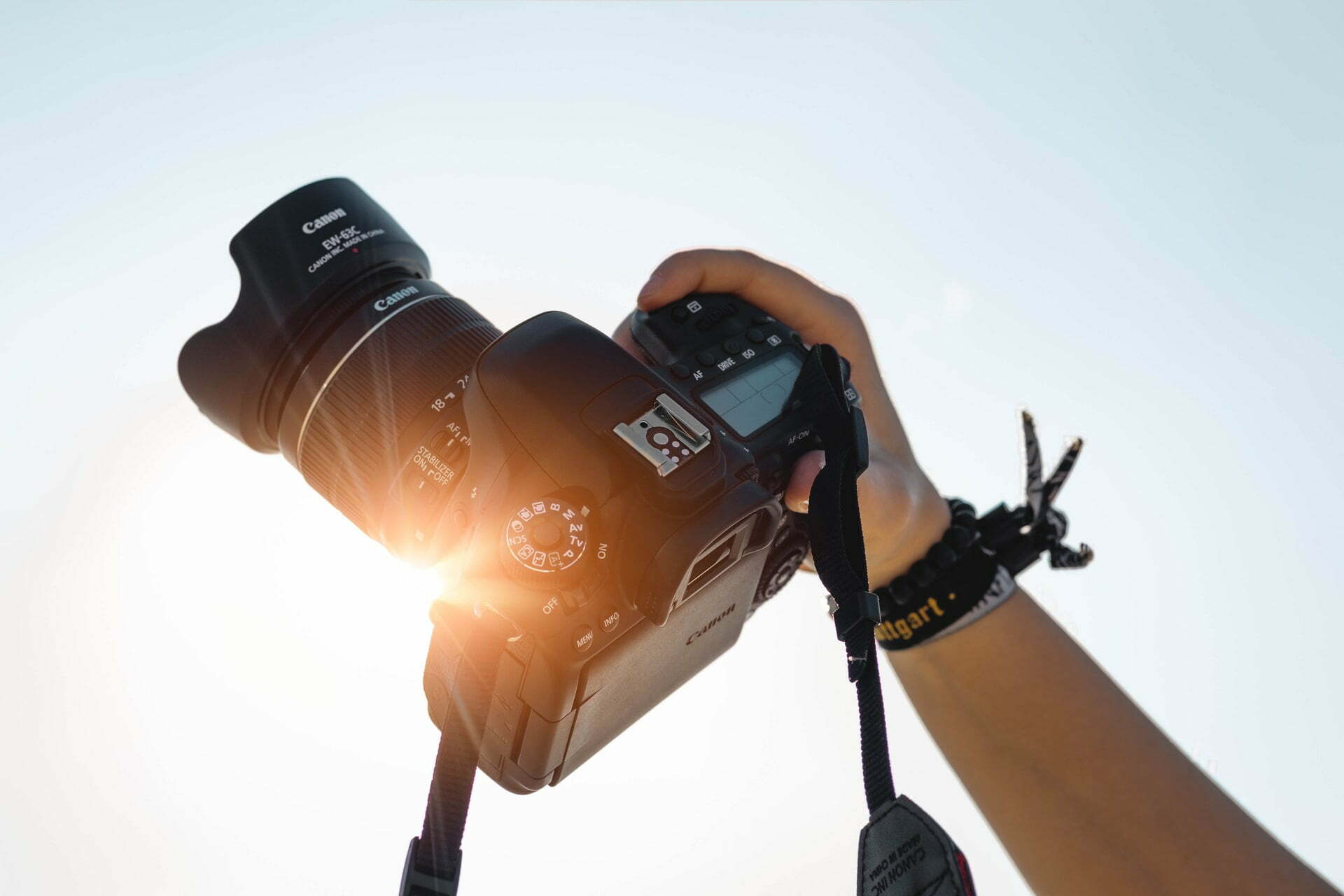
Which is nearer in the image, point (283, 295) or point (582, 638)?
point (582, 638)

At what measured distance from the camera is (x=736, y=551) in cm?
69

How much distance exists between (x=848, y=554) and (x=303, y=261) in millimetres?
652

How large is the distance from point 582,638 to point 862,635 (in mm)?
191

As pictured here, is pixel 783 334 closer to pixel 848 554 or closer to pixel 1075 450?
pixel 848 554

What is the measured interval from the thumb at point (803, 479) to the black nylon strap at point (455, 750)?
242mm

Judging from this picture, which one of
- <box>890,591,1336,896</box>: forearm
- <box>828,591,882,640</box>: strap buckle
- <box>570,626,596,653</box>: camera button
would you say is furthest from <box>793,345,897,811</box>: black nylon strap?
<box>890,591,1336,896</box>: forearm

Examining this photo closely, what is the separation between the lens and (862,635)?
68cm

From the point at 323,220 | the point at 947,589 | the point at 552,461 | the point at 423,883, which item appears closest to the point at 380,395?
the point at 323,220

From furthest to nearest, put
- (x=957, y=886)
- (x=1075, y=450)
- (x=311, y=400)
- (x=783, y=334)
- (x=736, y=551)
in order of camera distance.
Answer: (x=1075, y=450), (x=311, y=400), (x=783, y=334), (x=736, y=551), (x=957, y=886)

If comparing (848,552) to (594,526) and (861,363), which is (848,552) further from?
(861,363)

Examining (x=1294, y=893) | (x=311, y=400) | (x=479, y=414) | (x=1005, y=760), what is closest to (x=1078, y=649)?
(x=1005, y=760)

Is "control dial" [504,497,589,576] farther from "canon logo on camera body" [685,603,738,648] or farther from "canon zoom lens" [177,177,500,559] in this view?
"canon zoom lens" [177,177,500,559]

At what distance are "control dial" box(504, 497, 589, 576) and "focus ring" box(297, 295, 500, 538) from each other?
301 millimetres

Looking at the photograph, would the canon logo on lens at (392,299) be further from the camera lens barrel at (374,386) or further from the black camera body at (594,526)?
the black camera body at (594,526)
